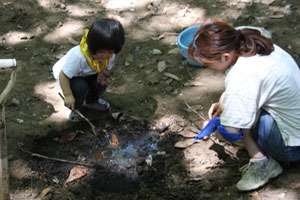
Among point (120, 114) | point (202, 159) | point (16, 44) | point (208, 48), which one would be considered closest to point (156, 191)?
point (202, 159)

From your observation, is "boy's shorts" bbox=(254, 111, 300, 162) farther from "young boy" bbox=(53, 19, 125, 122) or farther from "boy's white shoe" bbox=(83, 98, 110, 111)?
"boy's white shoe" bbox=(83, 98, 110, 111)

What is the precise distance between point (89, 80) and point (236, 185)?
161 centimetres

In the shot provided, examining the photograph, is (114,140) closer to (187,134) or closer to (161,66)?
(187,134)

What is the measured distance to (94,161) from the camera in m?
2.67

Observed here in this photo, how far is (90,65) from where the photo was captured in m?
2.61

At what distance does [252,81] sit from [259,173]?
80cm

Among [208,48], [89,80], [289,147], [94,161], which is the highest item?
[208,48]

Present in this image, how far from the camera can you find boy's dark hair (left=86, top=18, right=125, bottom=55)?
229 cm

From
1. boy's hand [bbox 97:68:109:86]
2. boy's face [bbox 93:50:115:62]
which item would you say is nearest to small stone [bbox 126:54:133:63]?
boy's hand [bbox 97:68:109:86]

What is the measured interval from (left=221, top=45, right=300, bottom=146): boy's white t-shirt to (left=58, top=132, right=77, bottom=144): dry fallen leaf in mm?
1512

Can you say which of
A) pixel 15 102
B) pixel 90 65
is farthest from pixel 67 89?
pixel 15 102

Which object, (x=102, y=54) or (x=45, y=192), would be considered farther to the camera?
(x=102, y=54)

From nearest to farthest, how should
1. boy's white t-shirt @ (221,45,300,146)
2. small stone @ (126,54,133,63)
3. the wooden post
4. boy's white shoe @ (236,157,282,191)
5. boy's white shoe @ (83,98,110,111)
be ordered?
the wooden post, boy's white t-shirt @ (221,45,300,146), boy's white shoe @ (236,157,282,191), boy's white shoe @ (83,98,110,111), small stone @ (126,54,133,63)

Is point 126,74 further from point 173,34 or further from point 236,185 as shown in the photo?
point 236,185
